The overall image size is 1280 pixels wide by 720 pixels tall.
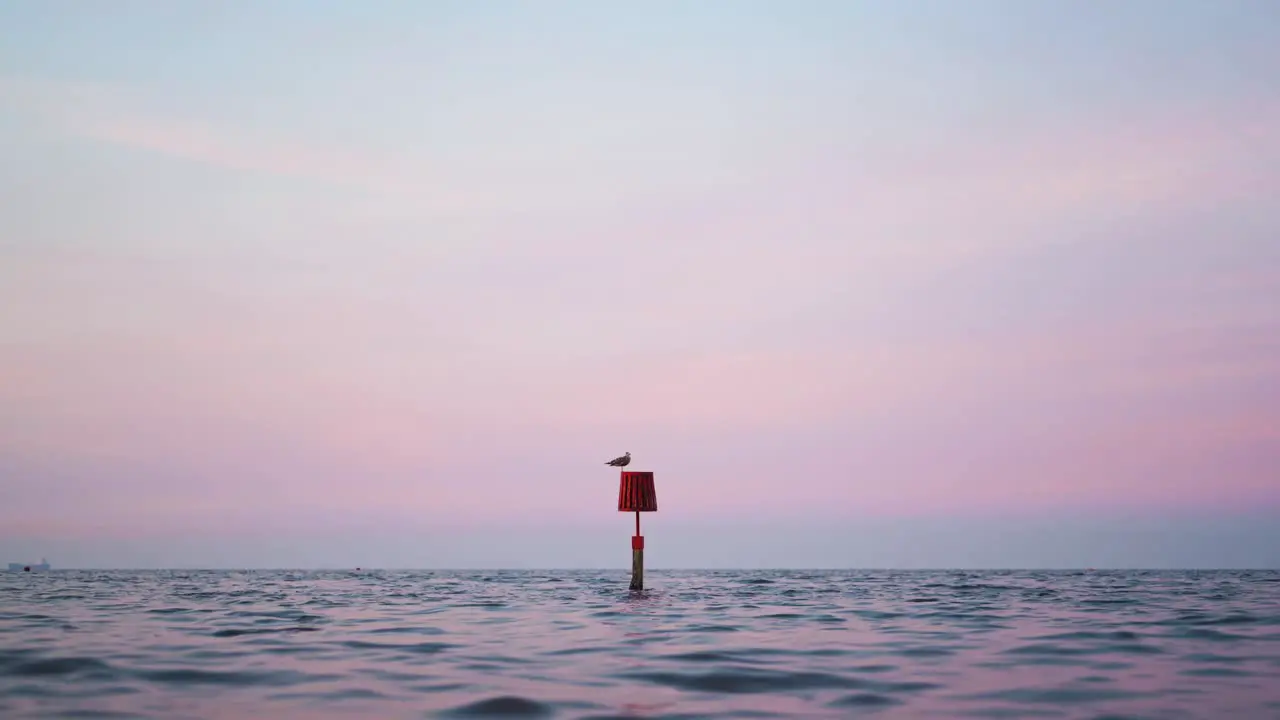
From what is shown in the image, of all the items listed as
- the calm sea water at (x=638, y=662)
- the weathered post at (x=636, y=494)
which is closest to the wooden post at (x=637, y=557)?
the weathered post at (x=636, y=494)

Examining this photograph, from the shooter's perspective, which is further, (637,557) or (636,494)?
(637,557)

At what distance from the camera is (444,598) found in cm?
4022

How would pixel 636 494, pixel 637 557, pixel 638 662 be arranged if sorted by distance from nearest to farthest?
pixel 638 662 < pixel 636 494 < pixel 637 557

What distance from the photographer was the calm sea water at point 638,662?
12.5 metres

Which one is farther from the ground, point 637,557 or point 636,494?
point 636,494

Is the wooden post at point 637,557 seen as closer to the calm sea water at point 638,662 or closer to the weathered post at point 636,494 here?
the weathered post at point 636,494

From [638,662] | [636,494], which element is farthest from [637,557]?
[638,662]

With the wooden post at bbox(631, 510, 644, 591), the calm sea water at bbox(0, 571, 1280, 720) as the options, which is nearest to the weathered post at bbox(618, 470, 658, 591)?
the wooden post at bbox(631, 510, 644, 591)

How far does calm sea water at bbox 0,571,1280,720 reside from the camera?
12.5m

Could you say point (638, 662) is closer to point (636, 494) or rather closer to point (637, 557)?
point (636, 494)

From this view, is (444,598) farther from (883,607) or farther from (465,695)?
(465,695)

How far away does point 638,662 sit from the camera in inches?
657

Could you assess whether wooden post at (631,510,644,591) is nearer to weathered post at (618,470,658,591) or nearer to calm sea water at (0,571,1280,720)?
weathered post at (618,470,658,591)

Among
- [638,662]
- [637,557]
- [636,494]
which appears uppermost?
[636,494]
